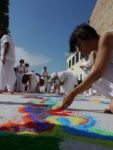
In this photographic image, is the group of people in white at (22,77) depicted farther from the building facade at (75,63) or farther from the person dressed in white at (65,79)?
the building facade at (75,63)

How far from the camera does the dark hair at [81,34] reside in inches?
147

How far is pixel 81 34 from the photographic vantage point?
3.72 m

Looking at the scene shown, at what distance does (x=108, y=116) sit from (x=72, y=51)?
32.6 inches

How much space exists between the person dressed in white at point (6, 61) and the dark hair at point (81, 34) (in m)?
3.88

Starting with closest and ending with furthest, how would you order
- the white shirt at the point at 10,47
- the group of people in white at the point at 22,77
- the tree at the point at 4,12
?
the white shirt at the point at 10,47, the group of people in white at the point at 22,77, the tree at the point at 4,12

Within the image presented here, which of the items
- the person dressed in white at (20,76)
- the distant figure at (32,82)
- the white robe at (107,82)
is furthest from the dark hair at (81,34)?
the person dressed in white at (20,76)

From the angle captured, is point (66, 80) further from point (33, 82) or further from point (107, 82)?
point (107, 82)

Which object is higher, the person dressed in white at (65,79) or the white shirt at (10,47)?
the white shirt at (10,47)

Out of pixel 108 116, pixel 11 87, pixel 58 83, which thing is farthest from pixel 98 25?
pixel 108 116

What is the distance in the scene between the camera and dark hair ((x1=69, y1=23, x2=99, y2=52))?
3732mm

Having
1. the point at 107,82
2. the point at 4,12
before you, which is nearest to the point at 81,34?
the point at 107,82

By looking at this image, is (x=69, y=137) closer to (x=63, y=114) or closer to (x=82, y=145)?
(x=82, y=145)

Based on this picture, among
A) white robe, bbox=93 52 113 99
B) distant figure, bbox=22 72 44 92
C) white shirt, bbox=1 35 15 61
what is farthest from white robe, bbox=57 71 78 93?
white robe, bbox=93 52 113 99

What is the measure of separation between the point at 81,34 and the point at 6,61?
5.05 meters
